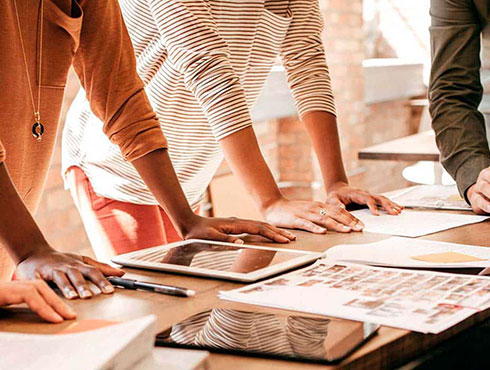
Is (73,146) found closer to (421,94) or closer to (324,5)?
(324,5)

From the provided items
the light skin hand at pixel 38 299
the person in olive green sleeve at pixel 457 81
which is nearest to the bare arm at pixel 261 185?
the person in olive green sleeve at pixel 457 81

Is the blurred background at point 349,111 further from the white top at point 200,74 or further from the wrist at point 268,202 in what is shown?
the wrist at point 268,202

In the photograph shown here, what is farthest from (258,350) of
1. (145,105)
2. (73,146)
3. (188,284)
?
(73,146)

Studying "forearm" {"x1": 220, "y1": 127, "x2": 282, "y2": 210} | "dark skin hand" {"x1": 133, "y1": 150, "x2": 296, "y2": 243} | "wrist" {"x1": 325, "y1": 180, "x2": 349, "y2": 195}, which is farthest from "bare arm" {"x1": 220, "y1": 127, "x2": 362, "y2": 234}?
"wrist" {"x1": 325, "y1": 180, "x2": 349, "y2": 195}

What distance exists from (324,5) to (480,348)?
3.91 metres

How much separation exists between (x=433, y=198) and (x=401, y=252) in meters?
0.61

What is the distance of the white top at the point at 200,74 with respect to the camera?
1604 mm

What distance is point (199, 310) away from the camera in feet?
3.27

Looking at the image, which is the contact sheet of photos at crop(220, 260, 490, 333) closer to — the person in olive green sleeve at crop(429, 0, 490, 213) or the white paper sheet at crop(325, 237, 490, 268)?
the white paper sheet at crop(325, 237, 490, 268)

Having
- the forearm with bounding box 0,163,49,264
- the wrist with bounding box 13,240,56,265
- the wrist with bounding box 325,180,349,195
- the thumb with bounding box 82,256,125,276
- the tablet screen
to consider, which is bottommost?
the wrist with bounding box 325,180,349,195

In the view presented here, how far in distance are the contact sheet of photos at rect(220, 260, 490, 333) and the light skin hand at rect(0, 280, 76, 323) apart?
0.70ft

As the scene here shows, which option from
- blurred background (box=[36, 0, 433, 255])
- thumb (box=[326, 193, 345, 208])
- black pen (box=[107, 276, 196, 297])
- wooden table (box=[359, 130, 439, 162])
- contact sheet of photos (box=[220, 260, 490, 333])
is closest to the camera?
contact sheet of photos (box=[220, 260, 490, 333])

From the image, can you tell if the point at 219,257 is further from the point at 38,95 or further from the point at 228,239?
the point at 38,95

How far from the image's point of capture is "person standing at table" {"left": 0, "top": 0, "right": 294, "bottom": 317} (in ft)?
4.68
